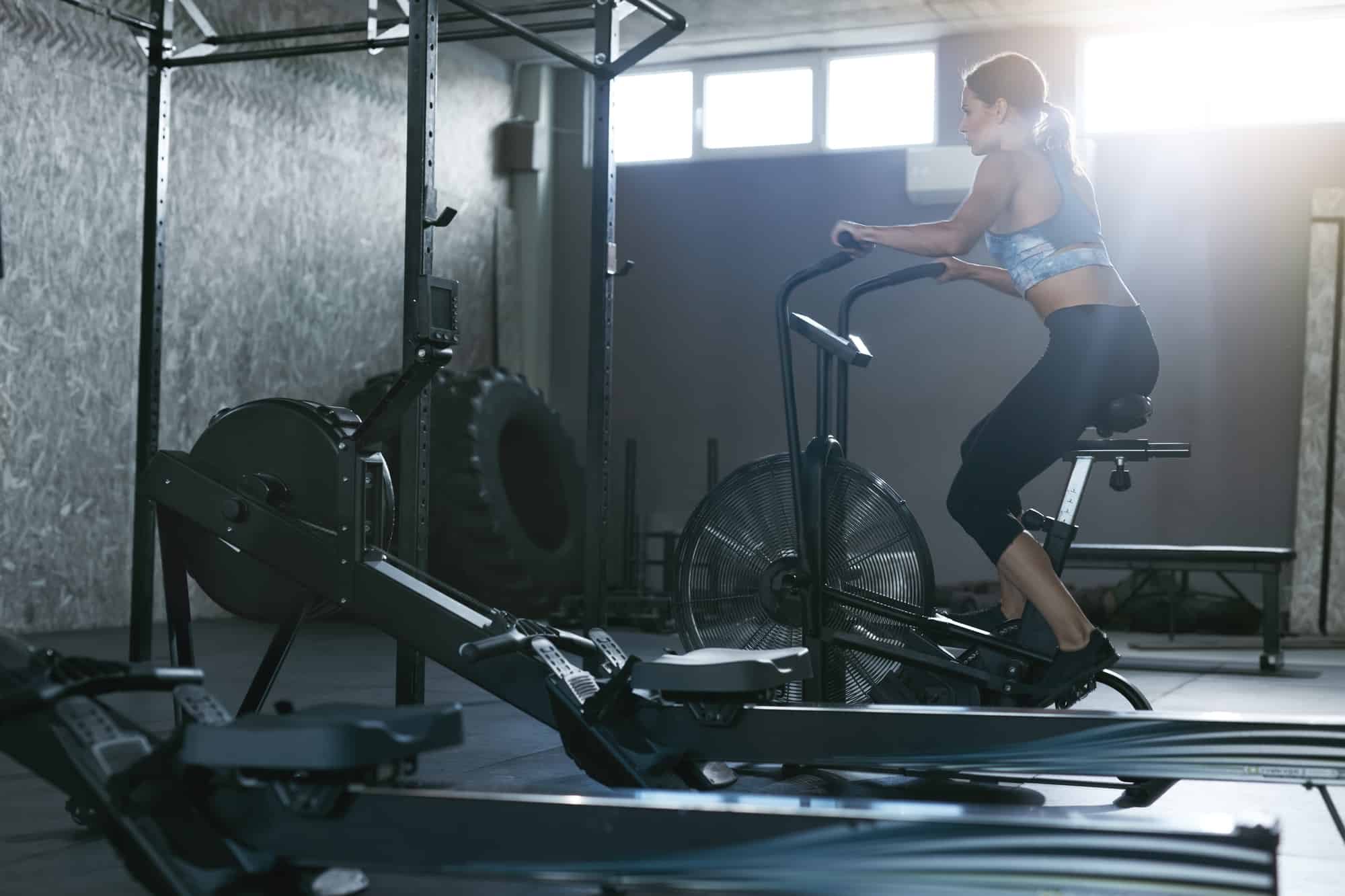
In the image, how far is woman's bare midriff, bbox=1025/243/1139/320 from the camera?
315 cm

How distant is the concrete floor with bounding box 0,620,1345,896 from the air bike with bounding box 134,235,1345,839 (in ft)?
0.52

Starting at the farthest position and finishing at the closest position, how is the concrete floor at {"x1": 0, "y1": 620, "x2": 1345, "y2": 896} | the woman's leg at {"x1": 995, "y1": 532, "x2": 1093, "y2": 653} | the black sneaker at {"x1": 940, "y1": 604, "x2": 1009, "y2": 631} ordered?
the black sneaker at {"x1": 940, "y1": 604, "x2": 1009, "y2": 631} → the woman's leg at {"x1": 995, "y1": 532, "x2": 1093, "y2": 653} → the concrete floor at {"x1": 0, "y1": 620, "x2": 1345, "y2": 896}

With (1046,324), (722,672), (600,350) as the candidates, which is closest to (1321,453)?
(600,350)

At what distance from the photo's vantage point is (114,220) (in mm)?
6891

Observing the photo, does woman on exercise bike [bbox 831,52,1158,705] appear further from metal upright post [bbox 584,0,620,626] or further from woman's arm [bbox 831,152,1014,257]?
metal upright post [bbox 584,0,620,626]

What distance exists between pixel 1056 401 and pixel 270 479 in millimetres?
1737

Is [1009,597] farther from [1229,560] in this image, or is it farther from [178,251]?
[178,251]

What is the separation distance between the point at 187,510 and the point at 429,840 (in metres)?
1.68

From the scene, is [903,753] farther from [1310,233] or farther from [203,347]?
[1310,233]

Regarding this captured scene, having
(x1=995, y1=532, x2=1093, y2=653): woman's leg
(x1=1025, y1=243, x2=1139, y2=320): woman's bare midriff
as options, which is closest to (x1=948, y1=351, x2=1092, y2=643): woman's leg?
(x1=995, y1=532, x2=1093, y2=653): woman's leg

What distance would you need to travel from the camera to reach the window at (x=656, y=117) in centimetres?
964

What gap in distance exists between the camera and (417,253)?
345 centimetres

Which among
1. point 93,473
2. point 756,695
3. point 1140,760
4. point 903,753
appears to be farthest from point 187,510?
point 93,473

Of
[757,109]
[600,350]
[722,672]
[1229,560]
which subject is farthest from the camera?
[757,109]
